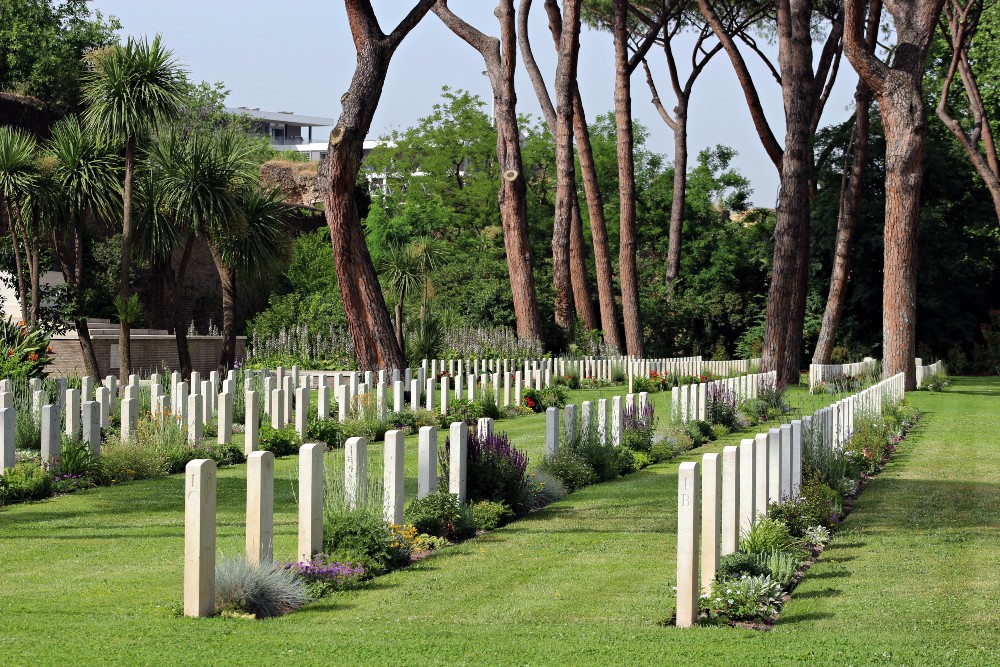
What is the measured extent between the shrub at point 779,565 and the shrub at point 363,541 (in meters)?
2.34

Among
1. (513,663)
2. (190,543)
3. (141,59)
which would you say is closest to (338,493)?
(190,543)

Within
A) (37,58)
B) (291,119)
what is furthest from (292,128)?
(37,58)

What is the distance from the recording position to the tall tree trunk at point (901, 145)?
951 inches

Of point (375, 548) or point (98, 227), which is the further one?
point (98, 227)

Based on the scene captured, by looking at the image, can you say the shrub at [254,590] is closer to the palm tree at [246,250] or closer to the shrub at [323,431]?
the shrub at [323,431]

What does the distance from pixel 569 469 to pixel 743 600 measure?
4.78 metres

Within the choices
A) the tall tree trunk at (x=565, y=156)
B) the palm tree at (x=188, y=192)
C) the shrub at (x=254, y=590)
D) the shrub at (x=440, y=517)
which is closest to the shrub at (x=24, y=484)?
the shrub at (x=440, y=517)

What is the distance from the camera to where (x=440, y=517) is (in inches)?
332

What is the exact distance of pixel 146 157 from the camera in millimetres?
25672

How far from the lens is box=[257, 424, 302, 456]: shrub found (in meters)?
13.4

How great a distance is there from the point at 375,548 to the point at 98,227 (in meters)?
33.6

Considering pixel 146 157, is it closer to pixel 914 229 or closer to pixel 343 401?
pixel 343 401

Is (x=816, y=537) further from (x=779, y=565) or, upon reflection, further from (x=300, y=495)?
(x=300, y=495)

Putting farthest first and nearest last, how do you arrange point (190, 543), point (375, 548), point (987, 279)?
point (987, 279)
point (375, 548)
point (190, 543)
